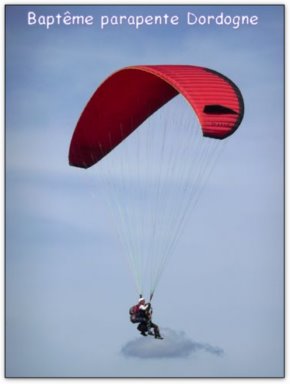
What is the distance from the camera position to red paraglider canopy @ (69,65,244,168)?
54.5 feet

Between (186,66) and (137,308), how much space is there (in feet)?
13.1

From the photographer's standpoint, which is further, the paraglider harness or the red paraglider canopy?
the paraglider harness

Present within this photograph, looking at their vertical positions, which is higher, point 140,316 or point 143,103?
point 143,103

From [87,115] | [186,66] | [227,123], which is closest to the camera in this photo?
[227,123]

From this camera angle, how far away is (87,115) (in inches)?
758

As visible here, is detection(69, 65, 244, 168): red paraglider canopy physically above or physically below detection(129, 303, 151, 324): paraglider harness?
above

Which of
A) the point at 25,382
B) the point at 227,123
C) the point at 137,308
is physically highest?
the point at 227,123

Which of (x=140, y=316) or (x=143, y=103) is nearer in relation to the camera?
(x=140, y=316)

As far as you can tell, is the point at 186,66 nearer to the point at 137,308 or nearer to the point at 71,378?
the point at 137,308

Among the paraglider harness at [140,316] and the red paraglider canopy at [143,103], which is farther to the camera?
the paraglider harness at [140,316]

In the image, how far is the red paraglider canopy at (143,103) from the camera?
16625 millimetres

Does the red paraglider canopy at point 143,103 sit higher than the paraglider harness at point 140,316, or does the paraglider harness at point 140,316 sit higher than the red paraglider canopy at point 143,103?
the red paraglider canopy at point 143,103

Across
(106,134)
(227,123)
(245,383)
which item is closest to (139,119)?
(106,134)

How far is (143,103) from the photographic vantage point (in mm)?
19828
